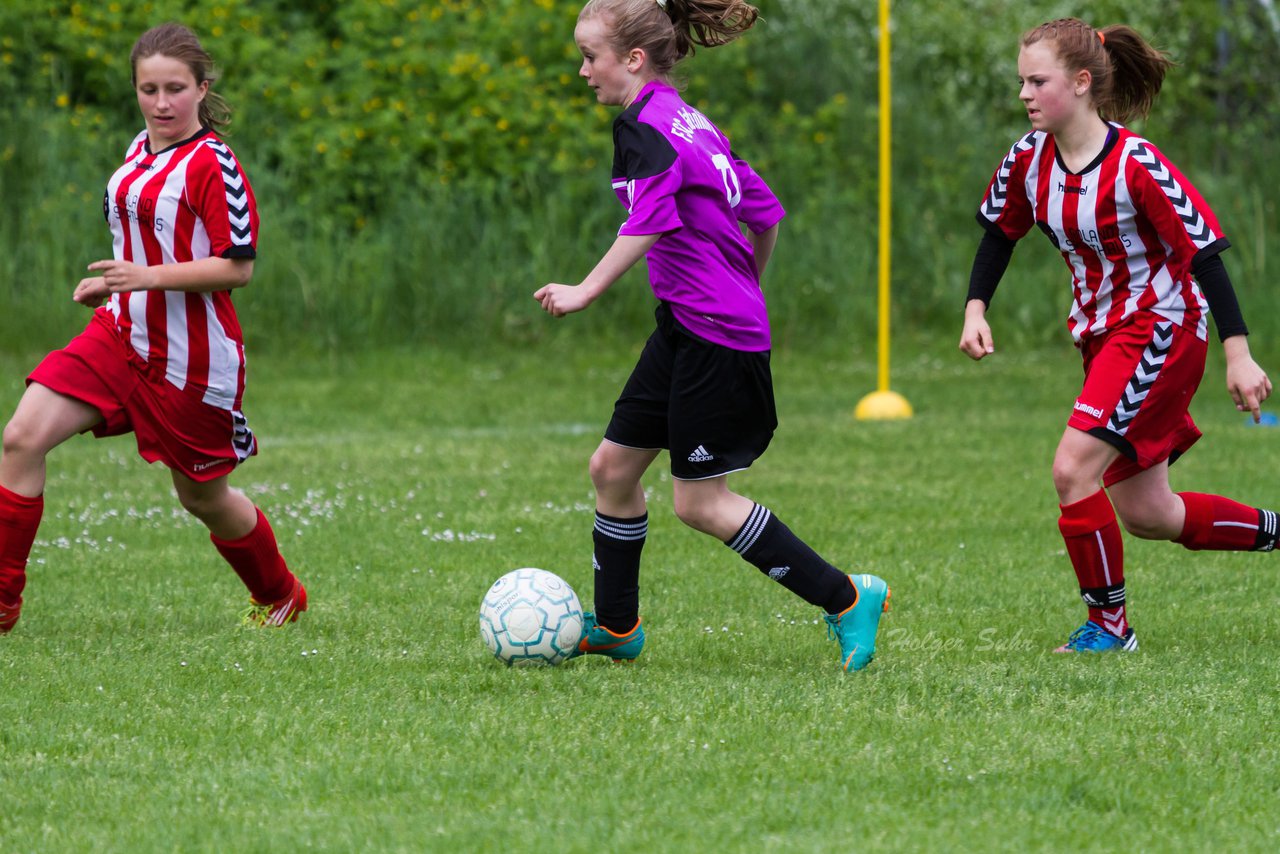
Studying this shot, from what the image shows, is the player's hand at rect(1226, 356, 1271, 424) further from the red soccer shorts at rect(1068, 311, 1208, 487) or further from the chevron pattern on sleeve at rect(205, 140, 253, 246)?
the chevron pattern on sleeve at rect(205, 140, 253, 246)

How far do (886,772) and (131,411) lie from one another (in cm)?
260

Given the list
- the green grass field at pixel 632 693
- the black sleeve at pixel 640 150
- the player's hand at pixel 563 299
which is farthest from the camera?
the black sleeve at pixel 640 150

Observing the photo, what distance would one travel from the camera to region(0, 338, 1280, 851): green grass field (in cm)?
341

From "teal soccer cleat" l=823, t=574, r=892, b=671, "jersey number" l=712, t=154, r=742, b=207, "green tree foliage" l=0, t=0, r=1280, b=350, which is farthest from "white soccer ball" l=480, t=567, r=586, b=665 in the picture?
"green tree foliage" l=0, t=0, r=1280, b=350

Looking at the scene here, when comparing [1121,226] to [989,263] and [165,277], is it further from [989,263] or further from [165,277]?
[165,277]

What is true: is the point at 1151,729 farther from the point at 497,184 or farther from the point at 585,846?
the point at 497,184

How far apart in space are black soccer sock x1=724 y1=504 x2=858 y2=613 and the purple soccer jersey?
18.5 inches

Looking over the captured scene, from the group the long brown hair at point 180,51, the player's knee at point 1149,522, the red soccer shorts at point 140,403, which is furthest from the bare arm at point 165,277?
the player's knee at point 1149,522

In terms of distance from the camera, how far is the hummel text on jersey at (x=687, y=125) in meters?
4.54

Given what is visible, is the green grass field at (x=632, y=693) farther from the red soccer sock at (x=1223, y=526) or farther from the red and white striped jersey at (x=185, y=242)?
the red and white striped jersey at (x=185, y=242)

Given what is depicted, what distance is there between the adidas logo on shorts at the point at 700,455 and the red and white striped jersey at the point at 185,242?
1430mm

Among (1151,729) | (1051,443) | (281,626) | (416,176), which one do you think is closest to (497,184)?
(416,176)

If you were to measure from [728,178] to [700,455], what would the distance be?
2.37 ft

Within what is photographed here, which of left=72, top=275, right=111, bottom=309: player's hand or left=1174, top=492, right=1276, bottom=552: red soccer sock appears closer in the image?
left=72, top=275, right=111, bottom=309: player's hand
